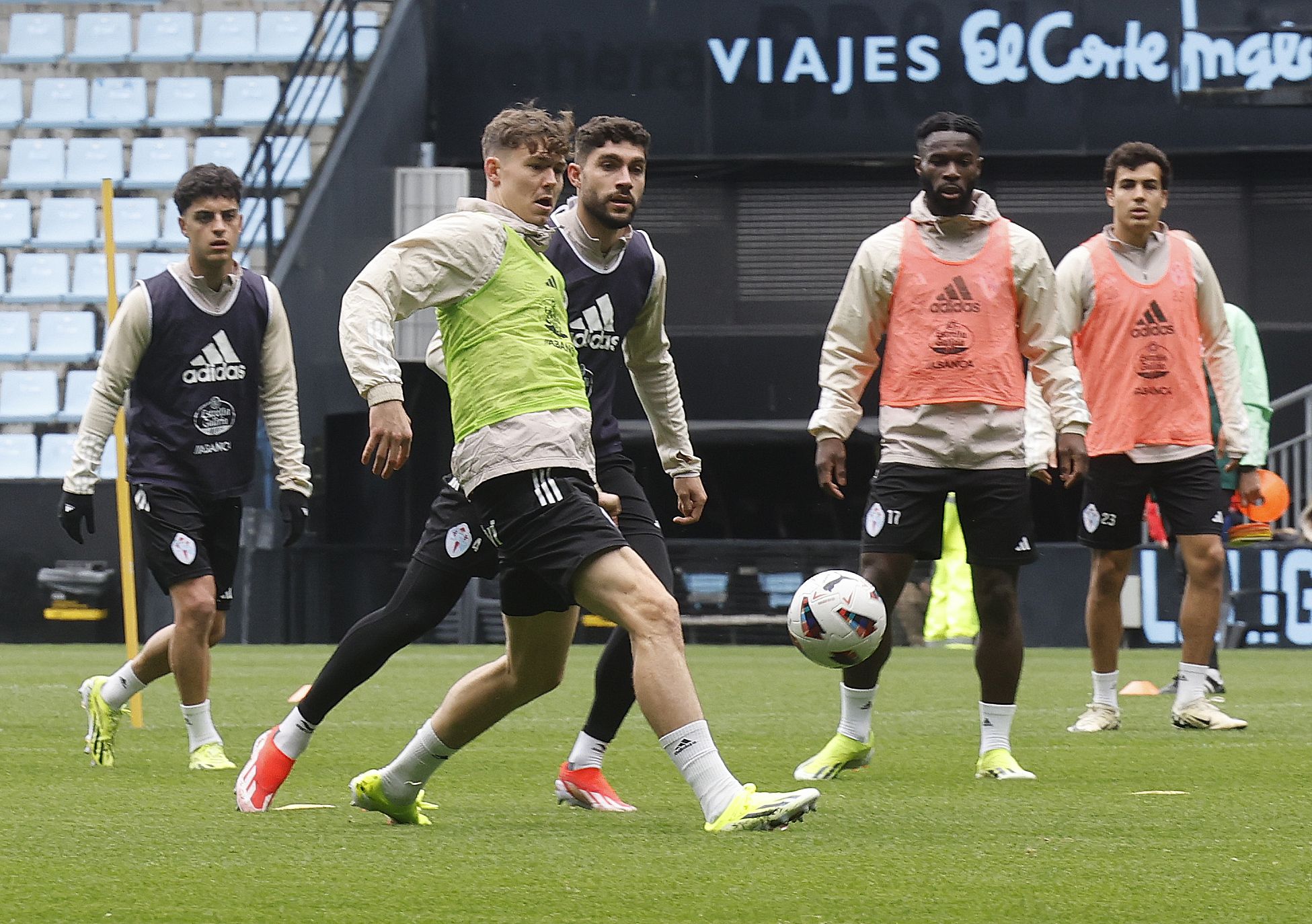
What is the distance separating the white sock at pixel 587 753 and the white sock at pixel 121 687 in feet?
7.43

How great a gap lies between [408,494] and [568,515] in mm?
15841

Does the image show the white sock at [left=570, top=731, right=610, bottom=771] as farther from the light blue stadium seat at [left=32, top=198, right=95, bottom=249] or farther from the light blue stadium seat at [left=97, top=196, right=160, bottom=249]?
the light blue stadium seat at [left=32, top=198, right=95, bottom=249]

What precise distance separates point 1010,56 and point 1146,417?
13059 millimetres

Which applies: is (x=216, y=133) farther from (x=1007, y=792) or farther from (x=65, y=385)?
(x=1007, y=792)

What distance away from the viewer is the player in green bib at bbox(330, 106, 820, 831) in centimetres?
481

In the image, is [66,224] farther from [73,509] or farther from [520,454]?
[520,454]

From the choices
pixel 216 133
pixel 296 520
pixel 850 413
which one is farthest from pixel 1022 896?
pixel 216 133

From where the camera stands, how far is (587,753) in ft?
19.3

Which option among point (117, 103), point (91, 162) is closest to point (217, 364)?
point (91, 162)

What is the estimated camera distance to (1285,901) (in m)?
3.97

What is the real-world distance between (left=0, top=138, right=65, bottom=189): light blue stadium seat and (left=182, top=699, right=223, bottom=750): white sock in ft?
51.5

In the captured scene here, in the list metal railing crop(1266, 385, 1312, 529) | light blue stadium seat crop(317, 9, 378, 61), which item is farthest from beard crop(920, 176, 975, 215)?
light blue stadium seat crop(317, 9, 378, 61)

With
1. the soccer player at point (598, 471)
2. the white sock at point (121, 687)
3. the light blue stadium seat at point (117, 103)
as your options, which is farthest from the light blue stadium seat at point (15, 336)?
the soccer player at point (598, 471)

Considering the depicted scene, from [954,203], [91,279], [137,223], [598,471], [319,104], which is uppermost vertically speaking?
[319,104]
